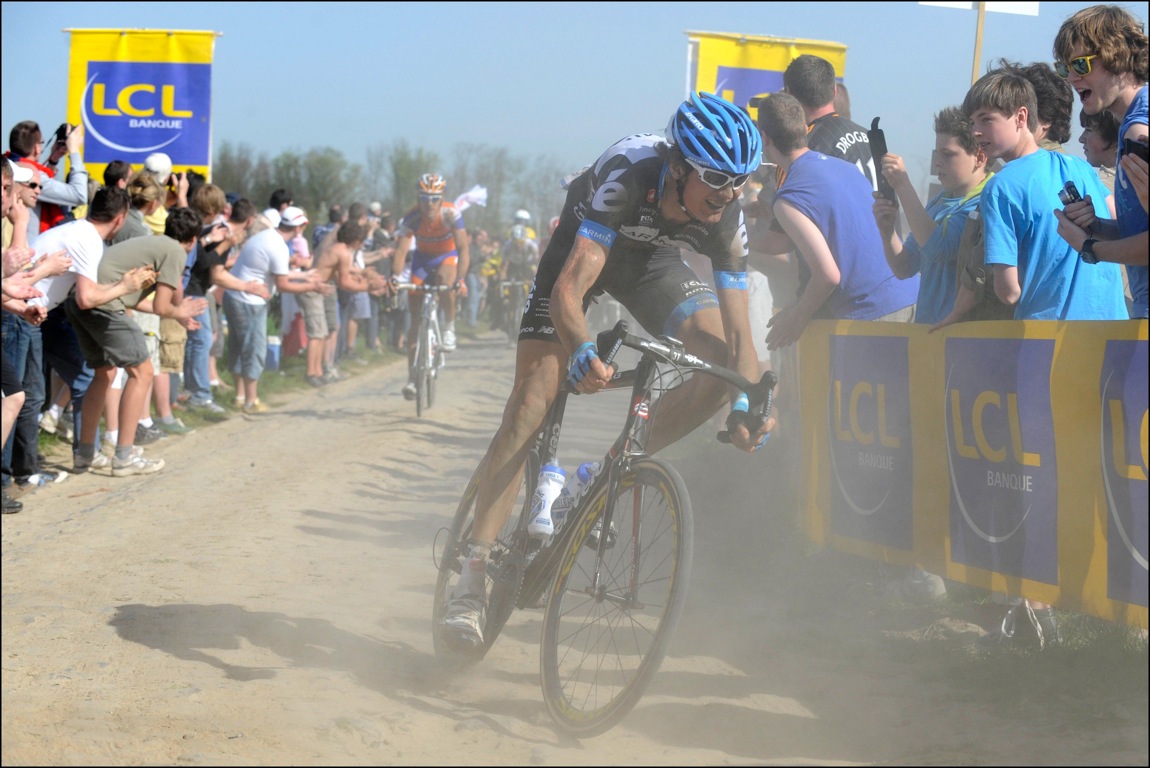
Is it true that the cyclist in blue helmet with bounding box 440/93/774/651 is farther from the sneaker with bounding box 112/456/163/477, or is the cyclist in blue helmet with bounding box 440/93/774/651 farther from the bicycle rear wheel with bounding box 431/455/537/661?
the sneaker with bounding box 112/456/163/477

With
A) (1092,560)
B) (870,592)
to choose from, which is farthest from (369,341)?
(1092,560)

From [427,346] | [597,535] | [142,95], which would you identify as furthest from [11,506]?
[142,95]

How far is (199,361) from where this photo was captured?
12320mm

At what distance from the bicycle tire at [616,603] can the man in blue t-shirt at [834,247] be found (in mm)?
2119

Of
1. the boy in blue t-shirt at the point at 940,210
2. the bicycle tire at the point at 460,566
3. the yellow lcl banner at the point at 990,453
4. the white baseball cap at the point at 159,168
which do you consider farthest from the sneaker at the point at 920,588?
the white baseball cap at the point at 159,168

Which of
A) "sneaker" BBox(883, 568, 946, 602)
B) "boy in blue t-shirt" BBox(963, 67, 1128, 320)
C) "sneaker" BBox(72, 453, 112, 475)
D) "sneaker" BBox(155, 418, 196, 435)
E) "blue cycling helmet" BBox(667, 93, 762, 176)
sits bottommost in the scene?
"sneaker" BBox(155, 418, 196, 435)

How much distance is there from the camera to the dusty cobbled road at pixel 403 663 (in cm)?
376

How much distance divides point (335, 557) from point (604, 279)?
270cm

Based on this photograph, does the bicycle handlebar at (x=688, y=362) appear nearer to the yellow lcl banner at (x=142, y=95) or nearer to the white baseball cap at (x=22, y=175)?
the white baseball cap at (x=22, y=175)

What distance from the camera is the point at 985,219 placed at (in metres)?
4.60

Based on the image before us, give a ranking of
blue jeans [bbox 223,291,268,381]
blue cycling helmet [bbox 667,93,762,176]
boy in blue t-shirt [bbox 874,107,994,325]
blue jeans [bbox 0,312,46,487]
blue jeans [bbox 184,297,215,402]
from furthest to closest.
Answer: blue jeans [bbox 223,291,268,381] → blue jeans [bbox 184,297,215,402] → blue jeans [bbox 0,312,46,487] → boy in blue t-shirt [bbox 874,107,994,325] → blue cycling helmet [bbox 667,93,762,176]

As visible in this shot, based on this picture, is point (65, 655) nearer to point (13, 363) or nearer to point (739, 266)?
point (739, 266)

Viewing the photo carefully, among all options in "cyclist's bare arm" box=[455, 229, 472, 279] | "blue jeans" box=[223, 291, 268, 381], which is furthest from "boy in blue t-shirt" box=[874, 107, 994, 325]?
"blue jeans" box=[223, 291, 268, 381]

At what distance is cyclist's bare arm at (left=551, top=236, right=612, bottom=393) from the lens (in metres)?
4.08
